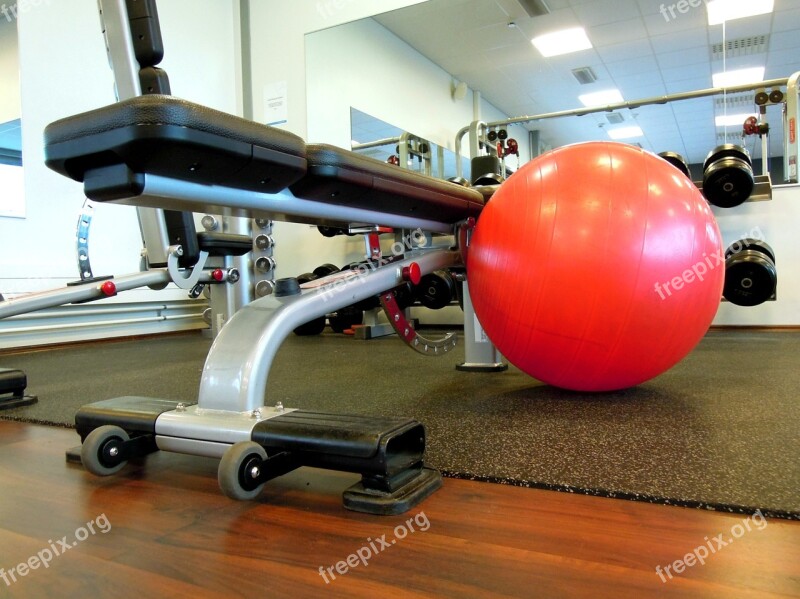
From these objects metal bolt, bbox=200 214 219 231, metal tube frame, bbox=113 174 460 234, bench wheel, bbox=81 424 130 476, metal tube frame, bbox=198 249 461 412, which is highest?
metal bolt, bbox=200 214 219 231

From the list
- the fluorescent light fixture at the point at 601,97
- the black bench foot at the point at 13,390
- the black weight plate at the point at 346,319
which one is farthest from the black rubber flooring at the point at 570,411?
the fluorescent light fixture at the point at 601,97

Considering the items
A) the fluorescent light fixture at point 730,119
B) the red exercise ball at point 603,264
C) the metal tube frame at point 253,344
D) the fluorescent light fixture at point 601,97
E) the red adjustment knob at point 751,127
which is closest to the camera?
the metal tube frame at point 253,344

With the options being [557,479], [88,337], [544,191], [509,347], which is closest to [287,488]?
[557,479]

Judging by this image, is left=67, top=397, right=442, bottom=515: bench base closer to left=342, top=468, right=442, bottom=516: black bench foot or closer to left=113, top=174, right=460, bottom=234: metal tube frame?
left=342, top=468, right=442, bottom=516: black bench foot

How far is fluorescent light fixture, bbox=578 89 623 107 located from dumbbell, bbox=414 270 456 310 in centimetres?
311

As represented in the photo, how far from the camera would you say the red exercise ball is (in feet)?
3.80

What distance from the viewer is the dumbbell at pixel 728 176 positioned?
2.67 metres

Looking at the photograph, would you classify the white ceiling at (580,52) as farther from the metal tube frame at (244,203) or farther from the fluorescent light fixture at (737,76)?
the metal tube frame at (244,203)

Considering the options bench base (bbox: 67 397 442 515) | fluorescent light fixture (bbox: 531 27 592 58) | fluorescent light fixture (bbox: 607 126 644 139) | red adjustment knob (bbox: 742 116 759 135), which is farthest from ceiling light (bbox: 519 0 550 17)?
bench base (bbox: 67 397 442 515)

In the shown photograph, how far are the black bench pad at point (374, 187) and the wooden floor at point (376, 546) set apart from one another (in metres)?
0.50

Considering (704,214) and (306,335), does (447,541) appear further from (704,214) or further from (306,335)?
(306,335)

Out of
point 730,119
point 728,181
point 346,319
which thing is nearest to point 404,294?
point 346,319

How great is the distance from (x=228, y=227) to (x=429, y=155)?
2022 millimetres

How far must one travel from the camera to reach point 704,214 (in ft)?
4.09
